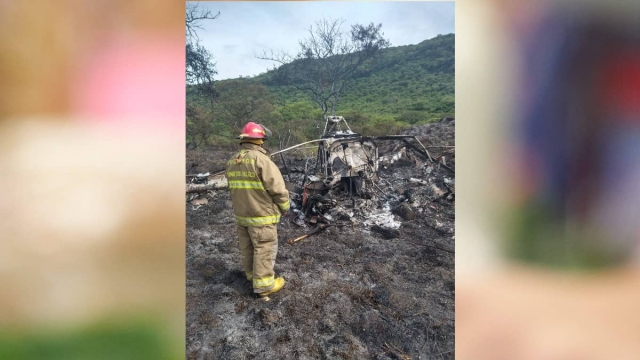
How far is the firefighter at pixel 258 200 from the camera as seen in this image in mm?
2814

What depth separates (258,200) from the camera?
2.87 m

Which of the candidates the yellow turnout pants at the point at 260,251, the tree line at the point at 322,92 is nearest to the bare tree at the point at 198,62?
the tree line at the point at 322,92

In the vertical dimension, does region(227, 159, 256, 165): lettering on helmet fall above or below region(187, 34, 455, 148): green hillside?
below

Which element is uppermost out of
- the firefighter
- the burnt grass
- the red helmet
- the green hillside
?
the green hillside

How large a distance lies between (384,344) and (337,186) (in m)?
1.71

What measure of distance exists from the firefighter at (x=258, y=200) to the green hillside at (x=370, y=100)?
39cm

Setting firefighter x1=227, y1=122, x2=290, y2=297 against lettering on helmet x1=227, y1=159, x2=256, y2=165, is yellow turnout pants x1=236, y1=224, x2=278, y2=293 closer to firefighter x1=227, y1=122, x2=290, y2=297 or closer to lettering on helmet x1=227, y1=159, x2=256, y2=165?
firefighter x1=227, y1=122, x2=290, y2=297

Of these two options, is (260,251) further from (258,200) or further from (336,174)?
(336,174)

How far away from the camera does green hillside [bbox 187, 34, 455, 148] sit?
3.04 meters

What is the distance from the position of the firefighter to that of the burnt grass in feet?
0.80
